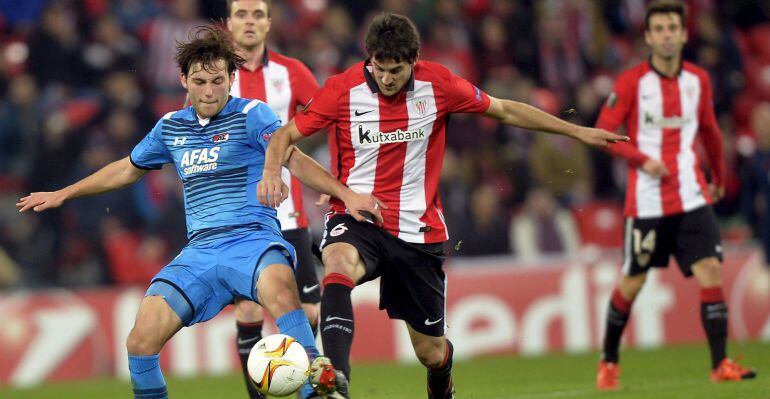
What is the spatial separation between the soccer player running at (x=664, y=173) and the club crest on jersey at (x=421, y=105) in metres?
2.68

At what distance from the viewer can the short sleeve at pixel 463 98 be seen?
23.6 feet

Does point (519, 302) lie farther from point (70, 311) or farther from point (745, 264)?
point (70, 311)

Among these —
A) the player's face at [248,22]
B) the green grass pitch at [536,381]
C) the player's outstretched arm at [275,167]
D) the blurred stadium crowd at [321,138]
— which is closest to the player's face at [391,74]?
the player's outstretched arm at [275,167]

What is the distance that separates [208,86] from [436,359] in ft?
6.63

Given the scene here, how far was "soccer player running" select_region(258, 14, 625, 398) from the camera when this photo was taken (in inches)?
279

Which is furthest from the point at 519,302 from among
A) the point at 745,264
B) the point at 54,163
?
the point at 54,163

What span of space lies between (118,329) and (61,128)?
2.40 metres

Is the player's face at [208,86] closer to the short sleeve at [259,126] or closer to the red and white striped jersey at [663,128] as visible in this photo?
the short sleeve at [259,126]

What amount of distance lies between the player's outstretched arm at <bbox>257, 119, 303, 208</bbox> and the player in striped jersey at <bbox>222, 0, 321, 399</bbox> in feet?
5.41

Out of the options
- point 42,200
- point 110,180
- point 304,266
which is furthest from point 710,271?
point 42,200

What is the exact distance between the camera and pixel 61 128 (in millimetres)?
14039

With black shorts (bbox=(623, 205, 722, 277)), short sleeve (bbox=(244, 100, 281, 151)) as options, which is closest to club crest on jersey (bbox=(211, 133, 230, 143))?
short sleeve (bbox=(244, 100, 281, 151))

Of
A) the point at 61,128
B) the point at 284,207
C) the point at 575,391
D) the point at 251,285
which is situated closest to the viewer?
the point at 251,285

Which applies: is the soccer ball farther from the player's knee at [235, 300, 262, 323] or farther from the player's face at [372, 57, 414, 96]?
the player's knee at [235, 300, 262, 323]
